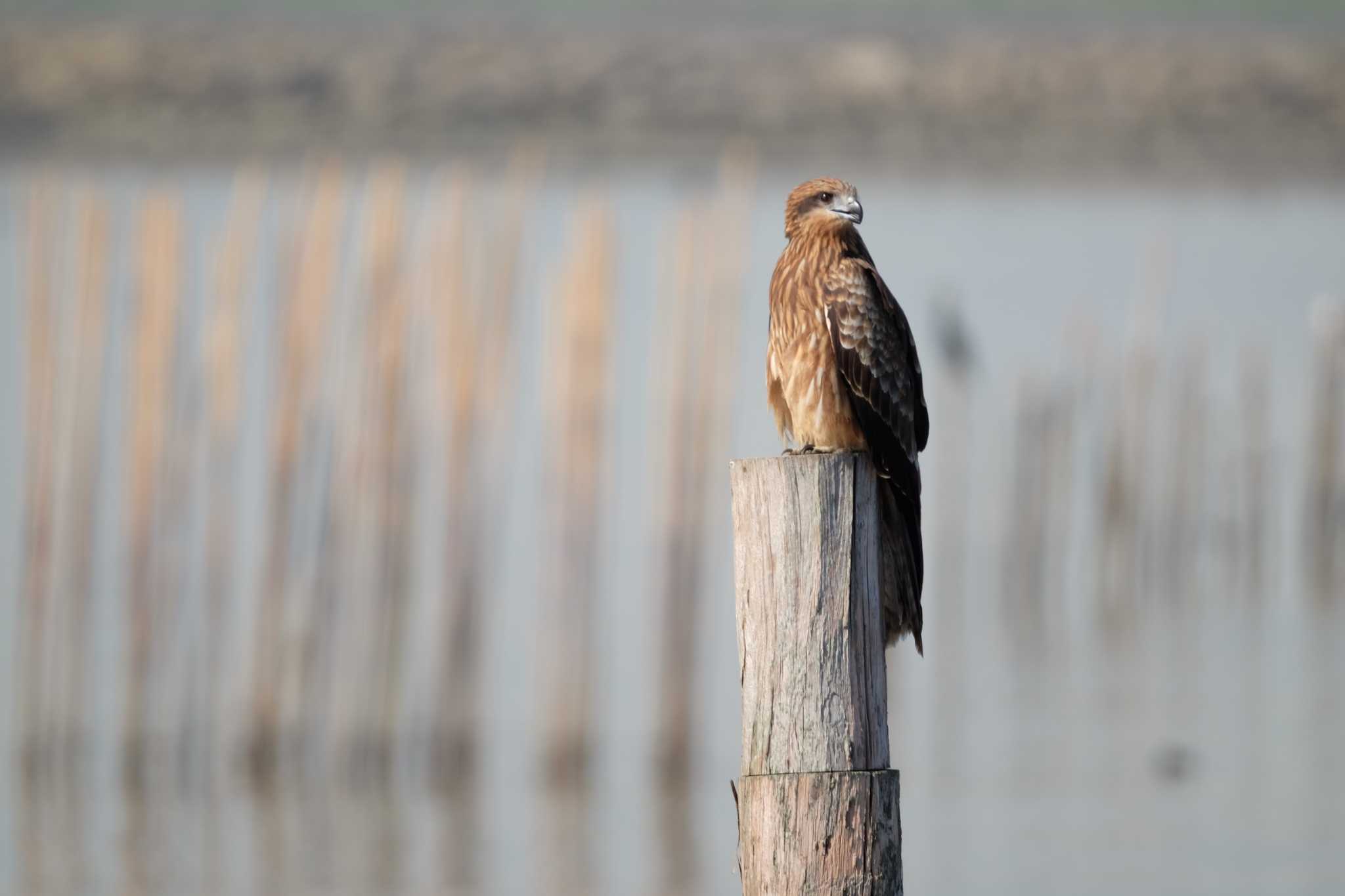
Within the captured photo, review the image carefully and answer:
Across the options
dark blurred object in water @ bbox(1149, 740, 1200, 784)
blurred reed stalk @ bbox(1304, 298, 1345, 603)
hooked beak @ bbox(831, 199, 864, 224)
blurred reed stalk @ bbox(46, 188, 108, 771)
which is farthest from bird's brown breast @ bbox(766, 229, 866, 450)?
blurred reed stalk @ bbox(1304, 298, 1345, 603)

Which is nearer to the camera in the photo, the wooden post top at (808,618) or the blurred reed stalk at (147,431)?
the wooden post top at (808,618)

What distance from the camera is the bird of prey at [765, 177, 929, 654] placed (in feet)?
31.2

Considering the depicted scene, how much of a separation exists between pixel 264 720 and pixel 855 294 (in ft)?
38.4

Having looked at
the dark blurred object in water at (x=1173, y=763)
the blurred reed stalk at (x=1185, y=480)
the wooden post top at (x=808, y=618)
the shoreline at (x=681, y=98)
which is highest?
the shoreline at (x=681, y=98)

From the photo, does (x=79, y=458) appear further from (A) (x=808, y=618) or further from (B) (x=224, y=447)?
(A) (x=808, y=618)

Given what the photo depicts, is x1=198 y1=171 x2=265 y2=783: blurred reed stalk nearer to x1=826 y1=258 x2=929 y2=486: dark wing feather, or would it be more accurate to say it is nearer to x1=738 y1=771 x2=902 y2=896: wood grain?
x1=826 y1=258 x2=929 y2=486: dark wing feather

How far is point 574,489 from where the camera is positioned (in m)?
20.0

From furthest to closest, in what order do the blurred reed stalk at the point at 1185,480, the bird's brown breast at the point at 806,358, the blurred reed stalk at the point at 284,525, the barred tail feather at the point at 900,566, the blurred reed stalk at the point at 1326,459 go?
the blurred reed stalk at the point at 1326,459 < the blurred reed stalk at the point at 1185,480 < the blurred reed stalk at the point at 284,525 < the bird's brown breast at the point at 806,358 < the barred tail feather at the point at 900,566

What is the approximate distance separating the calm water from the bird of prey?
9113 mm

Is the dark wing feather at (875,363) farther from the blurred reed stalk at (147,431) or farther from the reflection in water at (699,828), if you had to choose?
the blurred reed stalk at (147,431)

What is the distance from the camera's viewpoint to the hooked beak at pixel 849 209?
9.73 meters

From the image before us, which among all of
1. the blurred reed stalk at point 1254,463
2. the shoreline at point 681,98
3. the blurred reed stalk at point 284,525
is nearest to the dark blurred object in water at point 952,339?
the blurred reed stalk at point 1254,463

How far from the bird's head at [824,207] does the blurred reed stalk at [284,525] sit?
10281 mm

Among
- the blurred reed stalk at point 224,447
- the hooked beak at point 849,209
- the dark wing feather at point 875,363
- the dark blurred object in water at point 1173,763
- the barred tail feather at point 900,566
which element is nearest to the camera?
the barred tail feather at point 900,566
